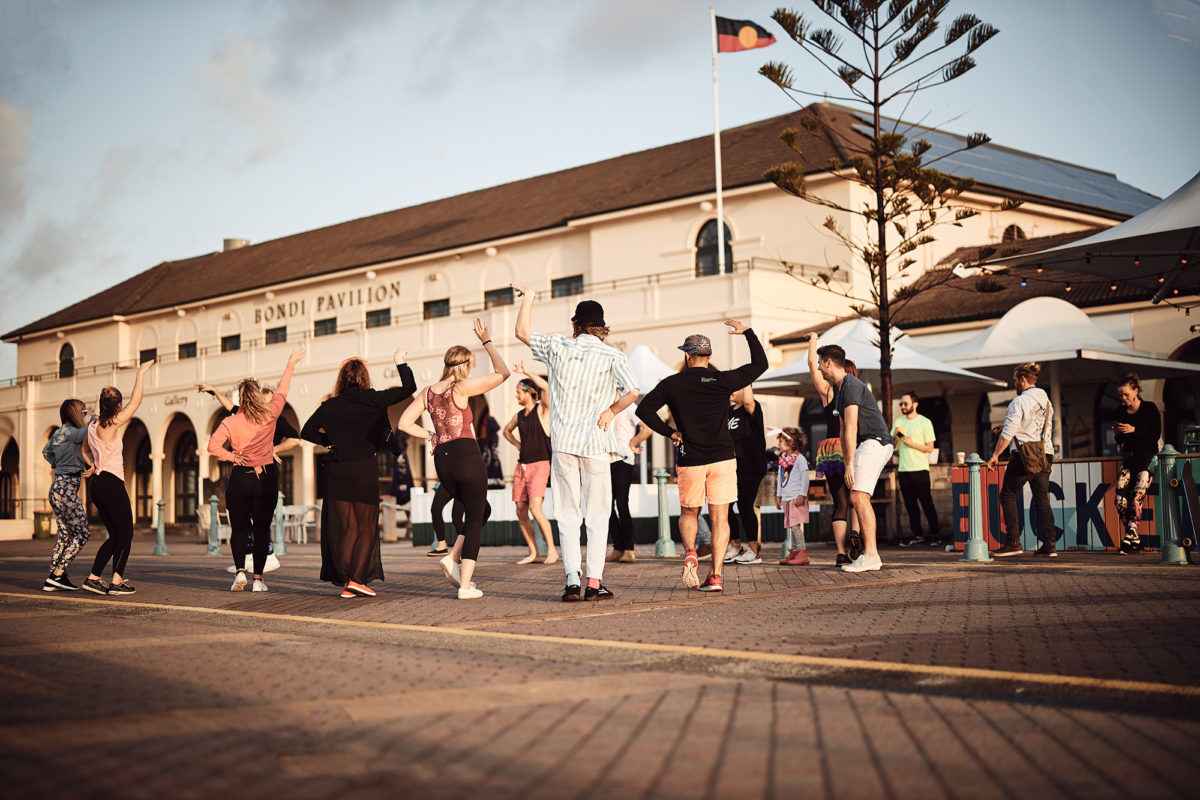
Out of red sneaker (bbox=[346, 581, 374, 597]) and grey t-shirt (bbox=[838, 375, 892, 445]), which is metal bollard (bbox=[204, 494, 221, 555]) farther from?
grey t-shirt (bbox=[838, 375, 892, 445])

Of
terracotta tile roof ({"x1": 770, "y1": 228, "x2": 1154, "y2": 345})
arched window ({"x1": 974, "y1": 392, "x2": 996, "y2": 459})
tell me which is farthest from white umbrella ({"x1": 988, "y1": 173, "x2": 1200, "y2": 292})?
arched window ({"x1": 974, "y1": 392, "x2": 996, "y2": 459})

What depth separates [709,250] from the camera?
109ft

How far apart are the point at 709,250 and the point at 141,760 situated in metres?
30.1

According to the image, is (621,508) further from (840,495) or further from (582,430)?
(582,430)

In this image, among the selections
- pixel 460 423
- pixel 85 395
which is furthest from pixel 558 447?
pixel 85 395

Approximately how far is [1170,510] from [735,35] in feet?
71.2

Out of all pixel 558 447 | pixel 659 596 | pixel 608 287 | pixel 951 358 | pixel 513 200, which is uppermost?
pixel 513 200

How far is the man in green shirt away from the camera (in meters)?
14.8

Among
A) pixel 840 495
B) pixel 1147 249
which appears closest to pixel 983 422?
pixel 1147 249

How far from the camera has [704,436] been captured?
890cm

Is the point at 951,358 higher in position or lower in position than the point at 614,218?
lower

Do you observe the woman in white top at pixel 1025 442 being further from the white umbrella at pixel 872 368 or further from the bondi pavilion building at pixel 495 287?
the bondi pavilion building at pixel 495 287

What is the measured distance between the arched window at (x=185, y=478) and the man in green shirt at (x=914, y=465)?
118 feet

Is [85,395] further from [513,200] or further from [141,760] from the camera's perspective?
[141,760]
